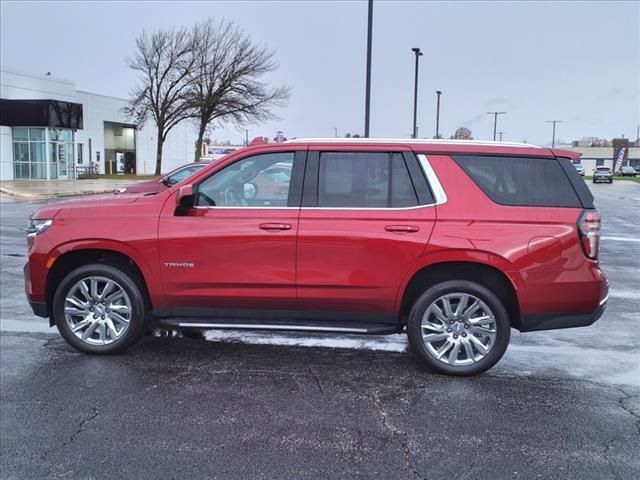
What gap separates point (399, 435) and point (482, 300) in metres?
1.46

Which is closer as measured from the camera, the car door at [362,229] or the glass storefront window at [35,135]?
the car door at [362,229]

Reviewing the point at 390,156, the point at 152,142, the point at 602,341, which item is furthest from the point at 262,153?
the point at 152,142

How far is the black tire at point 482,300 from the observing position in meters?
4.85

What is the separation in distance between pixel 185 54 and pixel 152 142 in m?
20.1

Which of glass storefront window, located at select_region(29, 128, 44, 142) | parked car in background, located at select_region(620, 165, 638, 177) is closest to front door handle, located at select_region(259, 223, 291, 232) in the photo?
glass storefront window, located at select_region(29, 128, 44, 142)

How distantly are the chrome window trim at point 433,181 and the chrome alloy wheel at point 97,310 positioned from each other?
9.01 feet

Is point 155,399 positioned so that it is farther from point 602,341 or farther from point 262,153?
point 602,341

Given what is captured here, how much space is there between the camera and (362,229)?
4.89 m

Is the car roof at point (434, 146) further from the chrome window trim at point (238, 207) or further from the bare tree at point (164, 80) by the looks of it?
the bare tree at point (164, 80)

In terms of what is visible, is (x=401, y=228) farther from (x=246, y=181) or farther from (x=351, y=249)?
(x=246, y=181)

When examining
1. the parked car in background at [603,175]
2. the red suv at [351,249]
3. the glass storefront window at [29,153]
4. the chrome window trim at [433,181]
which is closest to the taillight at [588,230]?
the red suv at [351,249]

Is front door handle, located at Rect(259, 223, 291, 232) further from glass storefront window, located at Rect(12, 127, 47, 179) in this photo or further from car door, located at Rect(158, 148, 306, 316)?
glass storefront window, located at Rect(12, 127, 47, 179)

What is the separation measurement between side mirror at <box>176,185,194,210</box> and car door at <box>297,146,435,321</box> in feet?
3.08

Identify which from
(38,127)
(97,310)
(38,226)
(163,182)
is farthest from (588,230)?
(38,127)
